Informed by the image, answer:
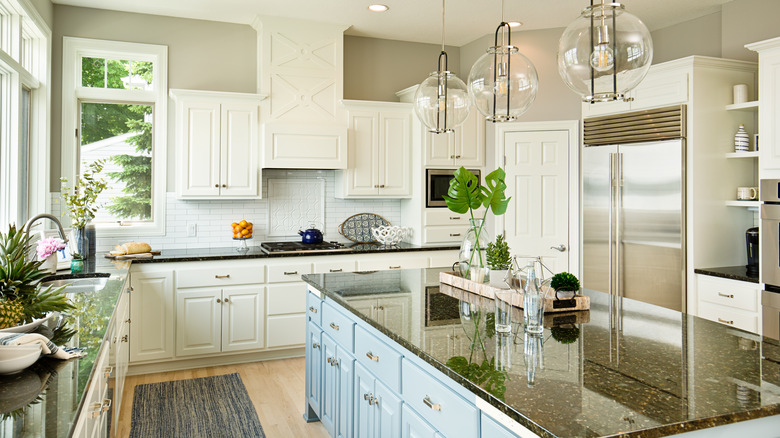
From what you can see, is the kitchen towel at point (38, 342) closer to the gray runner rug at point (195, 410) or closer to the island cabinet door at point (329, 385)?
the island cabinet door at point (329, 385)

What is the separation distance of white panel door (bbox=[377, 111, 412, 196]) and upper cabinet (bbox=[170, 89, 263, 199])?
118 centimetres

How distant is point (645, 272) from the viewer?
14.7ft

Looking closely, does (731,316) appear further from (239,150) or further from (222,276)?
(239,150)

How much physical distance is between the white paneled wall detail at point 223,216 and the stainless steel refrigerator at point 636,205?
7.53ft

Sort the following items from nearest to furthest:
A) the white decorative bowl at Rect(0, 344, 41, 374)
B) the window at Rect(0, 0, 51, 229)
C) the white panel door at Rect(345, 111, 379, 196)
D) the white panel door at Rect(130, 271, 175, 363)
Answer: the white decorative bowl at Rect(0, 344, 41, 374)
the window at Rect(0, 0, 51, 229)
the white panel door at Rect(130, 271, 175, 363)
the white panel door at Rect(345, 111, 379, 196)

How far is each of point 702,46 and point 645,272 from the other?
1.93m

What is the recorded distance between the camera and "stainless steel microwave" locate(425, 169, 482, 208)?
5.50 m

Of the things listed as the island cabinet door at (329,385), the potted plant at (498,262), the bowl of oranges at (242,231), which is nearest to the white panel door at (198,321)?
the bowl of oranges at (242,231)

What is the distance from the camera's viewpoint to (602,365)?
1716 mm

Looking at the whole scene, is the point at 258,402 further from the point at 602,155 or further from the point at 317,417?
the point at 602,155

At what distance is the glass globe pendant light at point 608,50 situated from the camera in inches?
73.4

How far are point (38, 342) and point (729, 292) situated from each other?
409 cm

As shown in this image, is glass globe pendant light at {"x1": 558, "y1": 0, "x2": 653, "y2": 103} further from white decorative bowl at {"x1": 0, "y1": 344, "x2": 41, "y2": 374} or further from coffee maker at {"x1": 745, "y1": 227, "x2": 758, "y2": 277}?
coffee maker at {"x1": 745, "y1": 227, "x2": 758, "y2": 277}

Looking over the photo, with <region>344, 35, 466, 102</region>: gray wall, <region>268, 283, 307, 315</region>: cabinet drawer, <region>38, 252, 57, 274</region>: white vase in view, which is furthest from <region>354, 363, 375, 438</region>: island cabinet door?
<region>344, 35, 466, 102</region>: gray wall
